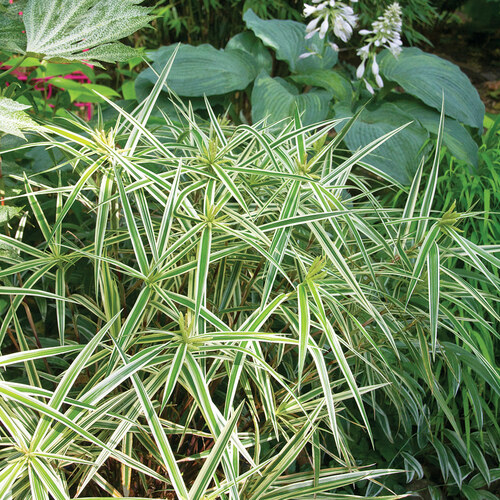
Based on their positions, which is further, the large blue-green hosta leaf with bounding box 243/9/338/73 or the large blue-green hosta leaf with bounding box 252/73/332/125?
the large blue-green hosta leaf with bounding box 243/9/338/73

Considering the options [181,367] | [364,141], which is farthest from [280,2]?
[181,367]

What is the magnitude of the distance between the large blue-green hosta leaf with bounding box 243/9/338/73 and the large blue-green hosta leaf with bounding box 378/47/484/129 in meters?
0.26

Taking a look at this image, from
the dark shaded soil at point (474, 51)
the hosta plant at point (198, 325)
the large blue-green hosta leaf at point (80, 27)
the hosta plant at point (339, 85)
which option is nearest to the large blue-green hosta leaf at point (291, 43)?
the hosta plant at point (339, 85)

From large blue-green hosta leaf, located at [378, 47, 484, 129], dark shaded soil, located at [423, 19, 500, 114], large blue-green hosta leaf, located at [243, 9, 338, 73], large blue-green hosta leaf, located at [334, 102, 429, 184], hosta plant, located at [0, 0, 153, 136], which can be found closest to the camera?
hosta plant, located at [0, 0, 153, 136]

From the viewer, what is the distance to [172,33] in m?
3.64

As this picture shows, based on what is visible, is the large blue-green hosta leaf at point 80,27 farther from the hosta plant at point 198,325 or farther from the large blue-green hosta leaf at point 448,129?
the large blue-green hosta leaf at point 448,129

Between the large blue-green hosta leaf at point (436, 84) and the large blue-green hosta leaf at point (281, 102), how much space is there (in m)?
0.37

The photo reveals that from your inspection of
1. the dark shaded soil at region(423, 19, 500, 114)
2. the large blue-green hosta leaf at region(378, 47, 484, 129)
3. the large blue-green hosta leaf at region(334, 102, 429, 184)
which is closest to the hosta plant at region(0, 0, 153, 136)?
the large blue-green hosta leaf at region(334, 102, 429, 184)

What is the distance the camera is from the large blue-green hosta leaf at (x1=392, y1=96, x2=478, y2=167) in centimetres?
188

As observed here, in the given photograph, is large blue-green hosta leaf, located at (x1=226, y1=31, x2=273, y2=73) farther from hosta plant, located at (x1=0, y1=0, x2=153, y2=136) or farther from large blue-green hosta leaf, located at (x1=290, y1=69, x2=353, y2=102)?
hosta plant, located at (x1=0, y1=0, x2=153, y2=136)

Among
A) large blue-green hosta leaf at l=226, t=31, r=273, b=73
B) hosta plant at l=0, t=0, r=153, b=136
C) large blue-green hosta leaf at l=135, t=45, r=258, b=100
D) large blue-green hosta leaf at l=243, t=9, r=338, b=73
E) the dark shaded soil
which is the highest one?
hosta plant at l=0, t=0, r=153, b=136

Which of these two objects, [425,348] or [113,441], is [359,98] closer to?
[425,348]

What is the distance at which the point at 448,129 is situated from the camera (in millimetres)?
1989

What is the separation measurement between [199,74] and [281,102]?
34 centimetres
